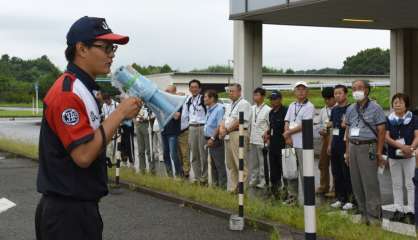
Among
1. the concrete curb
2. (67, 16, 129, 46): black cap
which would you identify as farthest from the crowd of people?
(67, 16, 129, 46): black cap

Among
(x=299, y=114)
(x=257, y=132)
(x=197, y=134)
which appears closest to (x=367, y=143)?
(x=299, y=114)

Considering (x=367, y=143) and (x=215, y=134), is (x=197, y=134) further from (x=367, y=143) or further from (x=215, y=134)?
(x=367, y=143)

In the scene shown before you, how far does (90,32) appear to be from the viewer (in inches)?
126

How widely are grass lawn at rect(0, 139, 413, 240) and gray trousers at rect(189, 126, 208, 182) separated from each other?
0.80 meters

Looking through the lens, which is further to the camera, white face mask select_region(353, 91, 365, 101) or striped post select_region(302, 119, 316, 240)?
→ white face mask select_region(353, 91, 365, 101)

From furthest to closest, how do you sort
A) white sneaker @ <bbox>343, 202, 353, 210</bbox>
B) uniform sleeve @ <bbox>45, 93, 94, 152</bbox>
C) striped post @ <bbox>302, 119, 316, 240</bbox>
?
white sneaker @ <bbox>343, 202, 353, 210</bbox>, striped post @ <bbox>302, 119, 316, 240</bbox>, uniform sleeve @ <bbox>45, 93, 94, 152</bbox>

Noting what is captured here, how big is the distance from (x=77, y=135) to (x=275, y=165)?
7.89 metres

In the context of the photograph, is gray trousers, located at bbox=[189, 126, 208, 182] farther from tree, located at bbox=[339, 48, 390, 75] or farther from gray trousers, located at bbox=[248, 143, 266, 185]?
tree, located at bbox=[339, 48, 390, 75]

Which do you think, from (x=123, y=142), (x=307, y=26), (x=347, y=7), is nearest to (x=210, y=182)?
(x=123, y=142)

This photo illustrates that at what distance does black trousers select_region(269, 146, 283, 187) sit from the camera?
10625 millimetres

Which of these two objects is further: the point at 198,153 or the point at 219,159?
the point at 198,153

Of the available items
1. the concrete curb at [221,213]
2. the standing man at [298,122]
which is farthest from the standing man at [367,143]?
the concrete curb at [221,213]

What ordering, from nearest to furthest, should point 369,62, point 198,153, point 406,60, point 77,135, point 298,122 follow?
1. point 77,135
2. point 298,122
3. point 198,153
4. point 406,60
5. point 369,62

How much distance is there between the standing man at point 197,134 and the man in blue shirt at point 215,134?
0.44 meters
